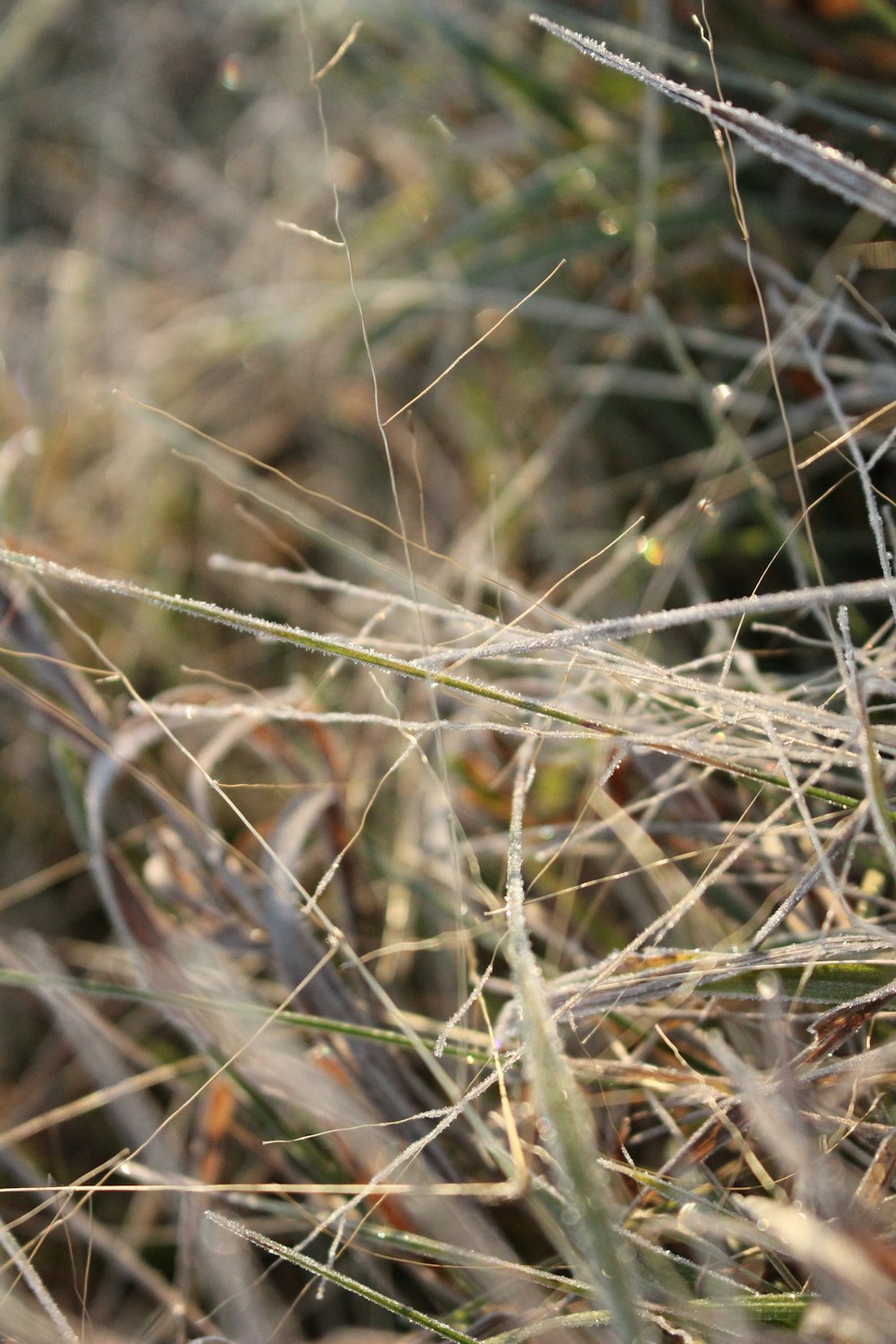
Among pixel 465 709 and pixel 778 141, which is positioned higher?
pixel 778 141

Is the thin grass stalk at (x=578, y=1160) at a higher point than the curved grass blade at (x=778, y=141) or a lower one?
lower

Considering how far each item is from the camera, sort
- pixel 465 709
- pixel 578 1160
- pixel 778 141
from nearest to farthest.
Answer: pixel 578 1160 → pixel 778 141 → pixel 465 709

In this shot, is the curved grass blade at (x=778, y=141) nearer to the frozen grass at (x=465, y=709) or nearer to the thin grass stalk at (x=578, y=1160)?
the frozen grass at (x=465, y=709)

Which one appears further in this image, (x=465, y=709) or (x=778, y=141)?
(x=465, y=709)

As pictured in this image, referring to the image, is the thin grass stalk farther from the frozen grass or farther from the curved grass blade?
the curved grass blade

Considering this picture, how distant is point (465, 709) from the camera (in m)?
0.71

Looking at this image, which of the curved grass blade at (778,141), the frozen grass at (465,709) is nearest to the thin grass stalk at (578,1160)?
the frozen grass at (465,709)

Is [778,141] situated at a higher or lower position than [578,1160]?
higher

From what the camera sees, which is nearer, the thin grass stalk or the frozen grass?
the thin grass stalk

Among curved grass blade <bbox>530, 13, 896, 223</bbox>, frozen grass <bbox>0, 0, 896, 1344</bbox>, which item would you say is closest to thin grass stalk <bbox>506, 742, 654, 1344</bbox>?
frozen grass <bbox>0, 0, 896, 1344</bbox>

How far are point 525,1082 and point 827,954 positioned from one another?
166mm

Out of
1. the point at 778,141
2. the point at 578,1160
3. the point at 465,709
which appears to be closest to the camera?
the point at 578,1160

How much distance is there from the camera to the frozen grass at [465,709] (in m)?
0.46

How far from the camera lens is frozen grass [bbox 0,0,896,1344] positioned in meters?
0.46
